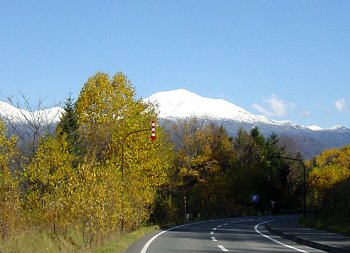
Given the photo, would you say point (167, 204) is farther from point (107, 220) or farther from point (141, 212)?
point (107, 220)

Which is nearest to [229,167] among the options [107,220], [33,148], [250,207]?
[250,207]

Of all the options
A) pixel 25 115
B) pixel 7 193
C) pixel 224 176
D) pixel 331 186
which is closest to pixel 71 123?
pixel 25 115

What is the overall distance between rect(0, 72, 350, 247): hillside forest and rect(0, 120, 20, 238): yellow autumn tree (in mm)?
41

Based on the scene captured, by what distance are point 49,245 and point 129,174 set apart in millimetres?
16386

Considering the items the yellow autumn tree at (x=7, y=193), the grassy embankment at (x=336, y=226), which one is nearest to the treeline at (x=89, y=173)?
the yellow autumn tree at (x=7, y=193)

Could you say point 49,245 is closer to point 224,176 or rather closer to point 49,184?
point 49,184

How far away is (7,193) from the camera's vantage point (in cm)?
2295

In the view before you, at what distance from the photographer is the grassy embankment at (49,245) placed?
19.9 meters

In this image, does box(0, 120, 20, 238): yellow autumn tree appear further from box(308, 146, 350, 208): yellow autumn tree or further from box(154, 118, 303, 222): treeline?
box(308, 146, 350, 208): yellow autumn tree

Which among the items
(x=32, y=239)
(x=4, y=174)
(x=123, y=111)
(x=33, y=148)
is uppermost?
(x=123, y=111)

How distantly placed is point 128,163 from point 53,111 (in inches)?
516

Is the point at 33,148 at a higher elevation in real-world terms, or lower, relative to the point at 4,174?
higher

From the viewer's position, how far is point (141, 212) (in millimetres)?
36500

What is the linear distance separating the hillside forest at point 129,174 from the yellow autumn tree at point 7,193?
41 millimetres
